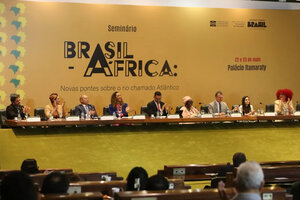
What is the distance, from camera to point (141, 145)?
282 inches

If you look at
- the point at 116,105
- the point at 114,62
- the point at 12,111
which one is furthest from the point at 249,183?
the point at 114,62

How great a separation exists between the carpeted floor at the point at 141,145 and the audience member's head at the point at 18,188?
4069 millimetres

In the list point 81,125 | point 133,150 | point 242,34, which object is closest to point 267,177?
point 133,150

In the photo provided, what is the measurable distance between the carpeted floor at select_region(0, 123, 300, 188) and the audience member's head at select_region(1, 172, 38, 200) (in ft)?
13.3

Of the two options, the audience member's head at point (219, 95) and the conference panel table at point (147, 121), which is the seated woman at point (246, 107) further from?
the conference panel table at point (147, 121)

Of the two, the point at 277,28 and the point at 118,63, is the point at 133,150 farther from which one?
the point at 277,28

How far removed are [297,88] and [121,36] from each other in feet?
13.7

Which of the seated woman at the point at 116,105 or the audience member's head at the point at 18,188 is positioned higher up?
the seated woman at the point at 116,105

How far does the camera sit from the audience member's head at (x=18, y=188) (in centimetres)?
268

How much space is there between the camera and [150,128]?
287 inches

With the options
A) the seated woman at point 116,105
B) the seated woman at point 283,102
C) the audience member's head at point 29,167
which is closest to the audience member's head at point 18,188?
the audience member's head at point 29,167

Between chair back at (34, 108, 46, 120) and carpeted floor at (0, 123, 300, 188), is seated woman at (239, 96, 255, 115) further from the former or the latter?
chair back at (34, 108, 46, 120)

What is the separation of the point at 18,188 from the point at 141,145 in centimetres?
451

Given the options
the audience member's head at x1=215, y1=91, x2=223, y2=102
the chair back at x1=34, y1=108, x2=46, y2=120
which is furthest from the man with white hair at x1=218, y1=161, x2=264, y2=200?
the chair back at x1=34, y1=108, x2=46, y2=120
